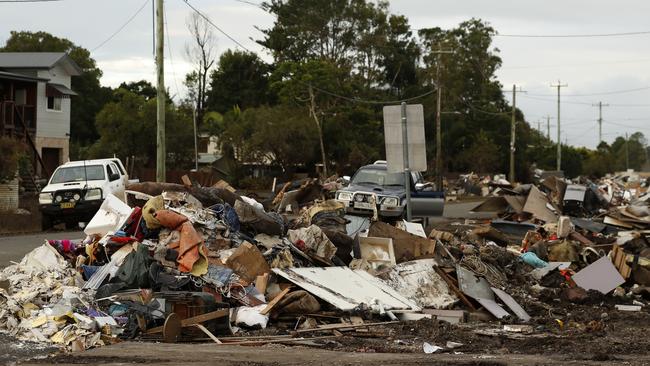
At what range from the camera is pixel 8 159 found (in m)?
34.1

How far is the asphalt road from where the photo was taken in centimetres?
1727

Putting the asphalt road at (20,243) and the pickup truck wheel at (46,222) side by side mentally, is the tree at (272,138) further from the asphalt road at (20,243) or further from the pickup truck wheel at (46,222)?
the asphalt road at (20,243)

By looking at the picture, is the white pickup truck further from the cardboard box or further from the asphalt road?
the cardboard box

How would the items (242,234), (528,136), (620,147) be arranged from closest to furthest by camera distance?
(242,234) < (528,136) < (620,147)

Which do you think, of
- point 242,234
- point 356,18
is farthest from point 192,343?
point 356,18

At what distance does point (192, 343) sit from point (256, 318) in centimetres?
114

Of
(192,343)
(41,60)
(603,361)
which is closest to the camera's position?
(603,361)

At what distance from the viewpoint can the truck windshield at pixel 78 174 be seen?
25.4 meters

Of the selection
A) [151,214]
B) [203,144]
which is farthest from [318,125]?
[151,214]

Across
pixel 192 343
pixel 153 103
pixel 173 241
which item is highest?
pixel 153 103

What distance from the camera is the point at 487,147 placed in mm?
82812

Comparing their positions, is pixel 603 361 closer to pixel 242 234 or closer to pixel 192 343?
pixel 192 343

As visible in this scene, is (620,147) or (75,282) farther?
(620,147)

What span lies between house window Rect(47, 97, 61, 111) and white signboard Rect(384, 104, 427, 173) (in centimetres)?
3747
